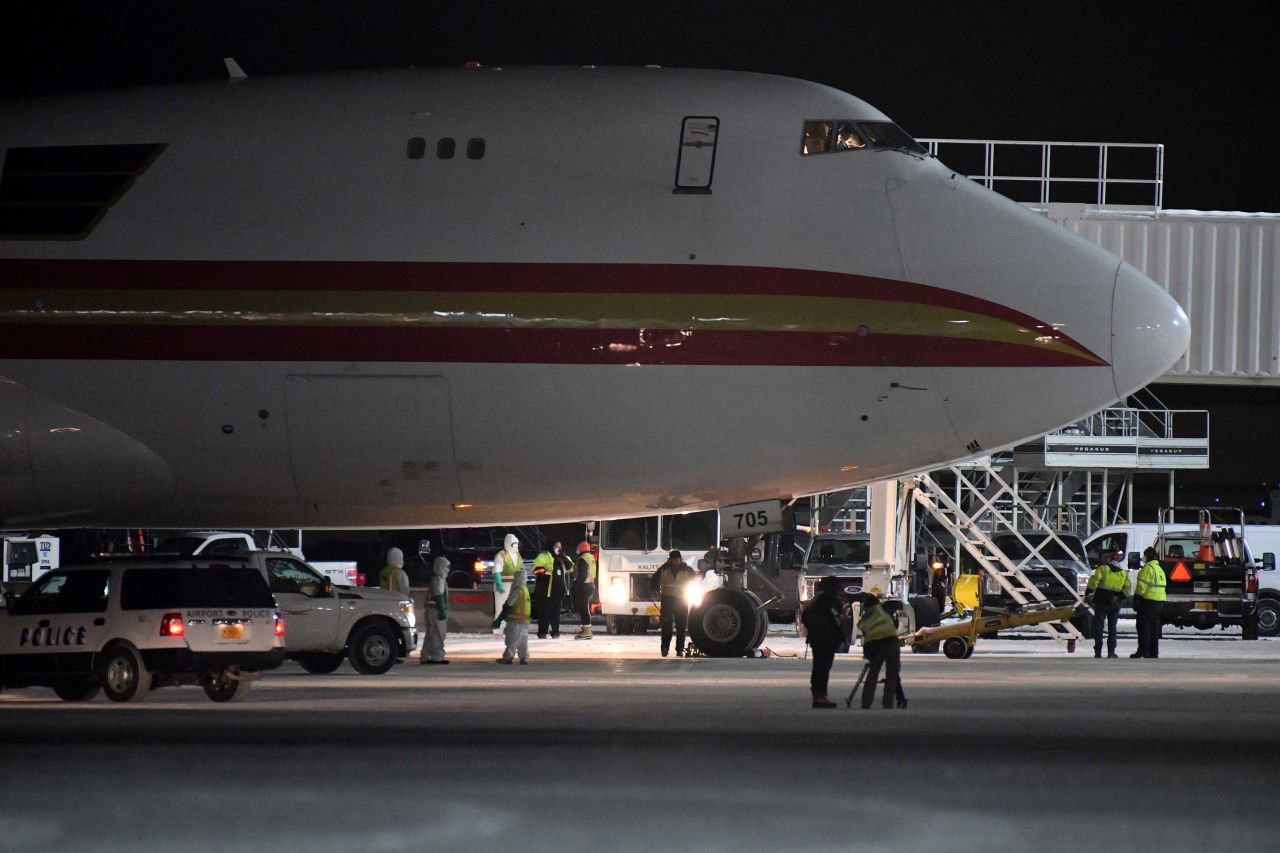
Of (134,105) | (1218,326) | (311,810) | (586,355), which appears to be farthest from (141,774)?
(1218,326)

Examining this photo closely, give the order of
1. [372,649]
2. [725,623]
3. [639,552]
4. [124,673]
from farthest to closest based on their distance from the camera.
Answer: [639,552] < [725,623] < [372,649] < [124,673]

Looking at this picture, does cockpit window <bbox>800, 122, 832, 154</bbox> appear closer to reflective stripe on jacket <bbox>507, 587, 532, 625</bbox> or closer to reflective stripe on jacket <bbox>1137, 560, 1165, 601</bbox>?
reflective stripe on jacket <bbox>507, 587, 532, 625</bbox>

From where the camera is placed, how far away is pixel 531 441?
1305 centimetres

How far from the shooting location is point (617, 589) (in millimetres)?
34781

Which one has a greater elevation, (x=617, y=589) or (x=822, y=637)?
(x=822, y=637)

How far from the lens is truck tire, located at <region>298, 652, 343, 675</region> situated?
2523 centimetres

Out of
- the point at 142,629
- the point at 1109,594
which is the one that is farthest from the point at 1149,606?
the point at 142,629

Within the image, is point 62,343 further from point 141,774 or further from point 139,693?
point 139,693

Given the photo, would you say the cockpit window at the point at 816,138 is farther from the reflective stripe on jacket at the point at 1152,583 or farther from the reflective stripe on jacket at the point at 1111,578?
the reflective stripe on jacket at the point at 1152,583

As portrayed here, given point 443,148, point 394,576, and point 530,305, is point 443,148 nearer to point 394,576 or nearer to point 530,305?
point 530,305

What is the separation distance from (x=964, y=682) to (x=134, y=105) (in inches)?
518

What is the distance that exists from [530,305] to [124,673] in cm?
855

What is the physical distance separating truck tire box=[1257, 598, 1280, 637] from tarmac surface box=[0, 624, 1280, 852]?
57.5 feet

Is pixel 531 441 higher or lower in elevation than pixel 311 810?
higher
